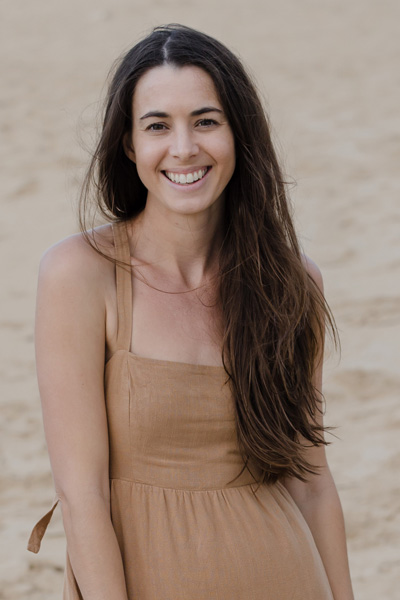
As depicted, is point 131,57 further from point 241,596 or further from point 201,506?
point 241,596

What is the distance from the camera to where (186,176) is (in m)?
2.16

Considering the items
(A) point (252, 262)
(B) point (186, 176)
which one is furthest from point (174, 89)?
(A) point (252, 262)

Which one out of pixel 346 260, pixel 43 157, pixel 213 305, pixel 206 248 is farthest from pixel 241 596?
pixel 43 157

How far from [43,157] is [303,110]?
257 centimetres

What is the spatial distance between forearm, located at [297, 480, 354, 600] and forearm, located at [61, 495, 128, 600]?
624mm

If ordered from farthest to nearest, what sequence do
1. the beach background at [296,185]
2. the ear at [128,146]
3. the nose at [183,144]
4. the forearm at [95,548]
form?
the beach background at [296,185] → the ear at [128,146] → the nose at [183,144] → the forearm at [95,548]

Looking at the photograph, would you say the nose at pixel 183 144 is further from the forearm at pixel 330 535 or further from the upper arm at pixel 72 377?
the forearm at pixel 330 535

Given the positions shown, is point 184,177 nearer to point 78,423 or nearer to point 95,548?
point 78,423

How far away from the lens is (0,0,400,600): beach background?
4363mm

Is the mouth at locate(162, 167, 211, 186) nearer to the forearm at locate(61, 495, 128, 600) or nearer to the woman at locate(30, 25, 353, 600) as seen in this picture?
the woman at locate(30, 25, 353, 600)

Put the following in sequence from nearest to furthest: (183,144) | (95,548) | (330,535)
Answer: (95,548), (183,144), (330,535)

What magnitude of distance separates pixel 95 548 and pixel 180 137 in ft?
2.84

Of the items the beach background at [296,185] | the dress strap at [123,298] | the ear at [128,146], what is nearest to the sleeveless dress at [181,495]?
the dress strap at [123,298]

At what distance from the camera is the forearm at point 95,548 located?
202 centimetres
